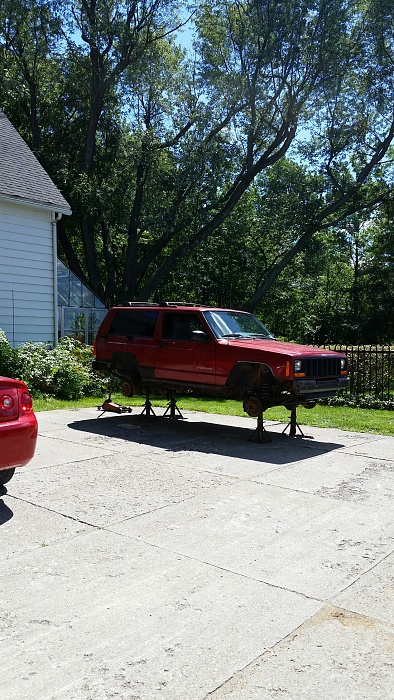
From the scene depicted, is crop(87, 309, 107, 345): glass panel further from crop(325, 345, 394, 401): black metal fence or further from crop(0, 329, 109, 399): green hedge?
crop(325, 345, 394, 401): black metal fence

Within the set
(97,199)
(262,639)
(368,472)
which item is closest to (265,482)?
(368,472)

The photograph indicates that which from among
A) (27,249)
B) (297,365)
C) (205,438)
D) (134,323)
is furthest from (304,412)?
(27,249)

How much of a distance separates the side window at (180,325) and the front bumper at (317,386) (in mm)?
2027

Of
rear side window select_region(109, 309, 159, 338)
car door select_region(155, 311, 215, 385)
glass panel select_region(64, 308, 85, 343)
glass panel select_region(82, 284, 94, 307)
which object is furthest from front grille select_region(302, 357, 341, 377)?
glass panel select_region(82, 284, 94, 307)

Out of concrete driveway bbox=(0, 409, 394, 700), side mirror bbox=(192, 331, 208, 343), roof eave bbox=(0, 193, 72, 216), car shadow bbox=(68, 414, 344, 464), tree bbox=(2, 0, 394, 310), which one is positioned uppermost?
tree bbox=(2, 0, 394, 310)

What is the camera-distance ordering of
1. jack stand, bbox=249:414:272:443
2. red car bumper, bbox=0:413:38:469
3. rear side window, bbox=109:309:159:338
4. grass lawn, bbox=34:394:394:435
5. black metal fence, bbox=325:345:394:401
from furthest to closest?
1. black metal fence, bbox=325:345:394:401
2. grass lawn, bbox=34:394:394:435
3. rear side window, bbox=109:309:159:338
4. jack stand, bbox=249:414:272:443
5. red car bumper, bbox=0:413:38:469

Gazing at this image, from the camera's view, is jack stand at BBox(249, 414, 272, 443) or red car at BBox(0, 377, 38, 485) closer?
red car at BBox(0, 377, 38, 485)

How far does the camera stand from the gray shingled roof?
16.3m

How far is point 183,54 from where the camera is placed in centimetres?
2752

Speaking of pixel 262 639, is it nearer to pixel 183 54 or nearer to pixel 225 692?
pixel 225 692

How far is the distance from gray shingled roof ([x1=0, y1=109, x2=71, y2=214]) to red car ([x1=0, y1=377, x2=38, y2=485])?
37.1 ft

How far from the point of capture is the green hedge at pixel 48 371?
1407cm

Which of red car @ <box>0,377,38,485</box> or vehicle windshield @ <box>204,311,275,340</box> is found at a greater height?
vehicle windshield @ <box>204,311,275,340</box>

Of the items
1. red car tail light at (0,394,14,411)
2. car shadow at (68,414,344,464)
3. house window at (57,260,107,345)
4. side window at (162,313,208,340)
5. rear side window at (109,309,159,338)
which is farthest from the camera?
house window at (57,260,107,345)
